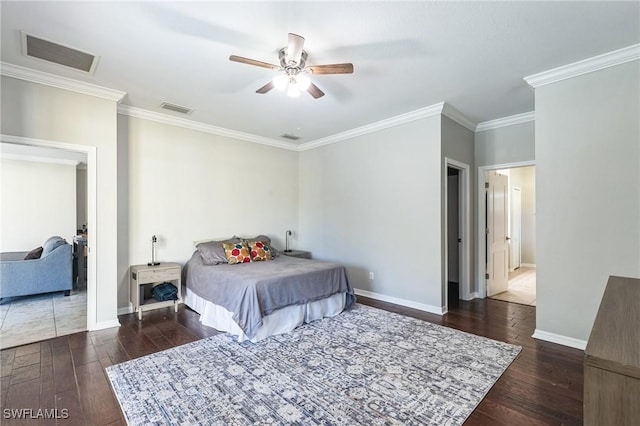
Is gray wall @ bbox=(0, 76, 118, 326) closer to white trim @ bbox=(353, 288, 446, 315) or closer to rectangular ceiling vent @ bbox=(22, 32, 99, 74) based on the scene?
rectangular ceiling vent @ bbox=(22, 32, 99, 74)

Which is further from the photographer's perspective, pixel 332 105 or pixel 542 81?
pixel 332 105

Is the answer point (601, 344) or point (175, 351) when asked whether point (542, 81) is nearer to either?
point (601, 344)

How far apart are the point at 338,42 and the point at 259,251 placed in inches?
122

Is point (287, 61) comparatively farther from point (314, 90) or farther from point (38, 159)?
point (38, 159)

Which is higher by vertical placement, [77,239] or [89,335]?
[77,239]

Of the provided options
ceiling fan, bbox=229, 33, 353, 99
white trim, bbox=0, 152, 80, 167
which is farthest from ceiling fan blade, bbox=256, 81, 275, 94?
white trim, bbox=0, 152, 80, 167

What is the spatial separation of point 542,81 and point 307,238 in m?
4.39

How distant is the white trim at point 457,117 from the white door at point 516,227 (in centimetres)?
367

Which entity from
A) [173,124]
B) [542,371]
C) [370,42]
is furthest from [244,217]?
[542,371]

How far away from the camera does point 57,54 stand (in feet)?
9.06

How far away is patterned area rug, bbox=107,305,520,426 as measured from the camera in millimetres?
2035

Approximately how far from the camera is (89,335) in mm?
3332

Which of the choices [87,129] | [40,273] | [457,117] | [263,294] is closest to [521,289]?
[457,117]

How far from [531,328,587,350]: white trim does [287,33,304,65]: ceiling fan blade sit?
3.78 m
